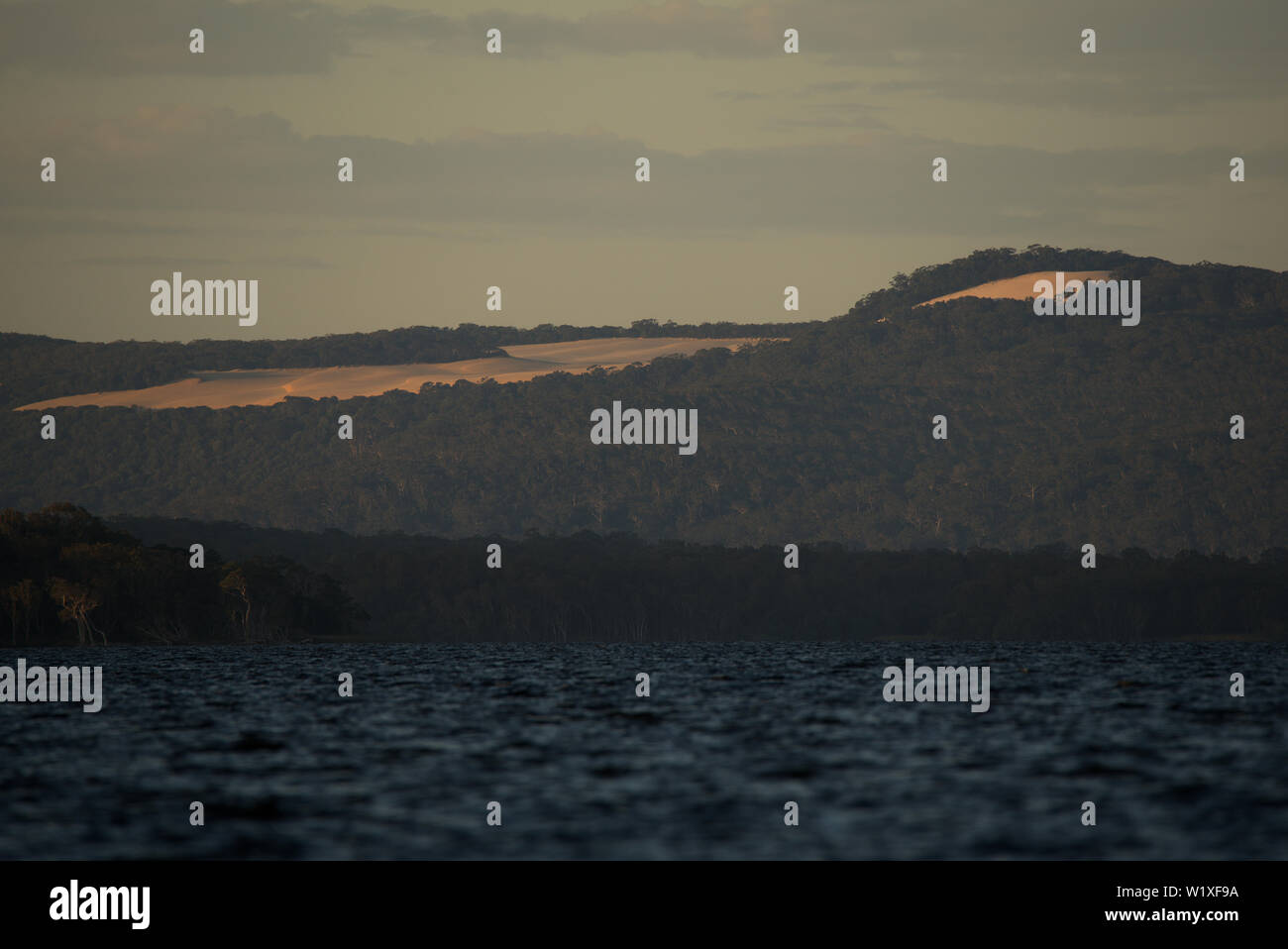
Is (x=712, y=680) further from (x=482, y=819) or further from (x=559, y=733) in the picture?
(x=482, y=819)

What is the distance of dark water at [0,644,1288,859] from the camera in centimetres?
4272

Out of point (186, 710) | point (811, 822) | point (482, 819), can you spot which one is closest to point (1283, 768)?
point (811, 822)

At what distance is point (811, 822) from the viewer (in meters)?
45.7

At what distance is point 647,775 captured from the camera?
56.8 meters

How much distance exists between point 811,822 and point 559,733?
30094 mm

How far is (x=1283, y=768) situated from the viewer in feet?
189

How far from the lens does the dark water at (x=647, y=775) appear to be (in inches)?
1682
